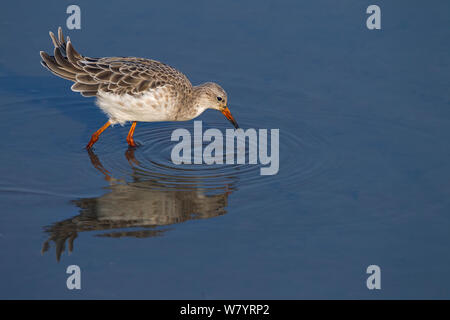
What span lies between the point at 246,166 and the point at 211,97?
1708mm

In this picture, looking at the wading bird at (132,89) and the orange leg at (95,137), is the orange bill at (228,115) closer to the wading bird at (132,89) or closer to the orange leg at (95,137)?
the wading bird at (132,89)

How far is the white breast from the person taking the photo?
11.7 metres

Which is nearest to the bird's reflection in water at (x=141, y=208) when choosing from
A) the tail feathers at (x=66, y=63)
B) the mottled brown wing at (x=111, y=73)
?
the mottled brown wing at (x=111, y=73)

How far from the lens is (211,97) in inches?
487

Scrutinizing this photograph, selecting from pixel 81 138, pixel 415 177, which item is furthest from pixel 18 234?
pixel 415 177

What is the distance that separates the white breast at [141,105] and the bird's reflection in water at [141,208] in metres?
1.21

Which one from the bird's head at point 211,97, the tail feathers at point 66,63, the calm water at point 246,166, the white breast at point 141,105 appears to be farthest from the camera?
the bird's head at point 211,97

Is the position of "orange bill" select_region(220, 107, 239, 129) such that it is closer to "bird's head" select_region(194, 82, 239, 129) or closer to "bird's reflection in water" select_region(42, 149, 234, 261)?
"bird's head" select_region(194, 82, 239, 129)

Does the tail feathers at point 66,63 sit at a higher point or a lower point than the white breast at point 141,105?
higher

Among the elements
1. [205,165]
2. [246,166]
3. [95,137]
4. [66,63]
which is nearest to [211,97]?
[205,165]

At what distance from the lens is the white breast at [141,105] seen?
11.7 meters

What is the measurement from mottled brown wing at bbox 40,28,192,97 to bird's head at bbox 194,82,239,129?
24 cm

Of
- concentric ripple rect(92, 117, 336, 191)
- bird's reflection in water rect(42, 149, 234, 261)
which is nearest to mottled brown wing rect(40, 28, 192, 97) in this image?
concentric ripple rect(92, 117, 336, 191)

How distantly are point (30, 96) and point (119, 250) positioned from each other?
5566 mm
